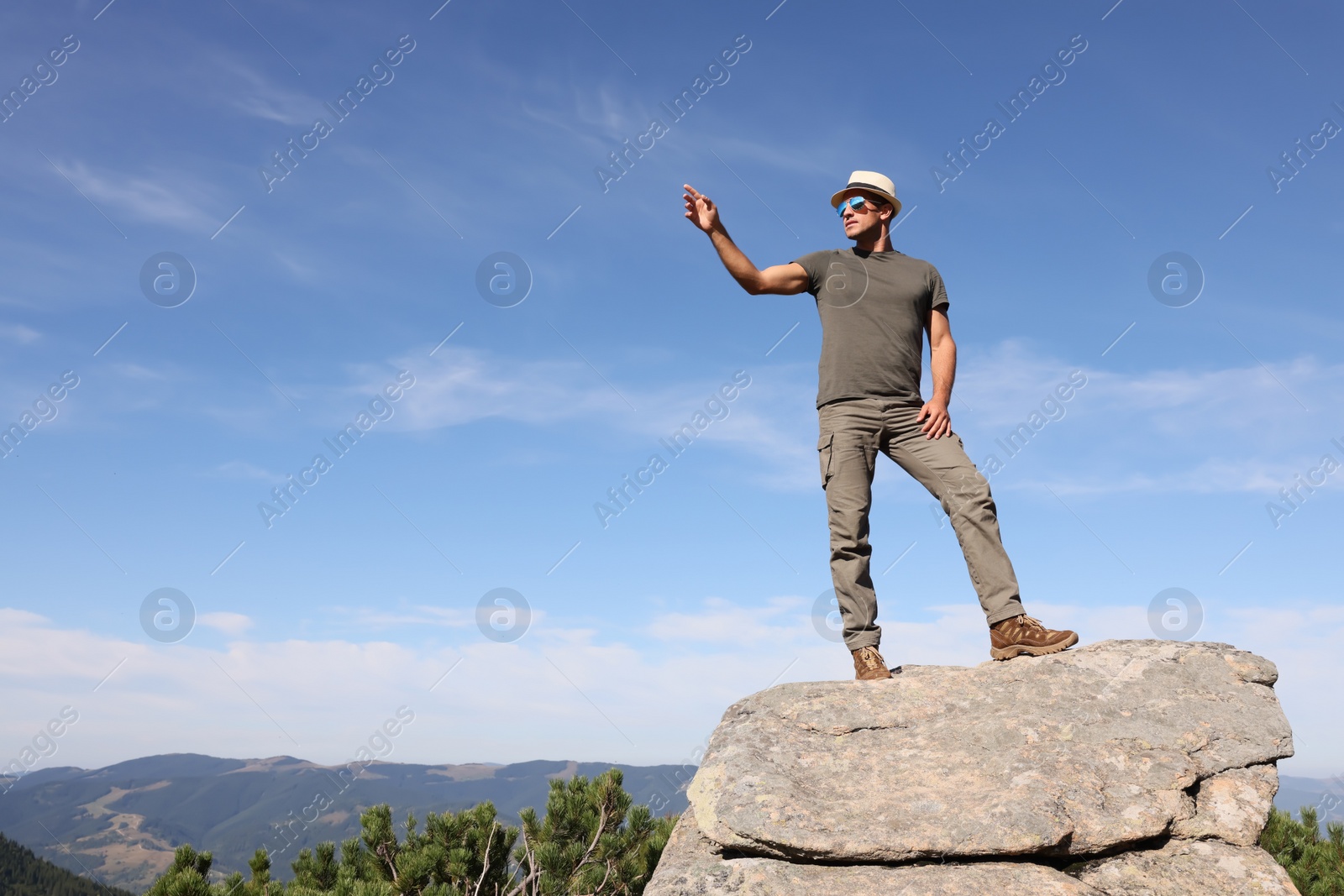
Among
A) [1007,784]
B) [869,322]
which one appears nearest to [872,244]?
[869,322]

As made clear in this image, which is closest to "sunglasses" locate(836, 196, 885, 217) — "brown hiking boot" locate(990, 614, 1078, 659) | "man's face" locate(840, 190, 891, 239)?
"man's face" locate(840, 190, 891, 239)

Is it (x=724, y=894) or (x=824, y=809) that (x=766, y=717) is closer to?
(x=824, y=809)

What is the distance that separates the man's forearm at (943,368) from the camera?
590cm

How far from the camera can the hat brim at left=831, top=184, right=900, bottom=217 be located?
602 cm

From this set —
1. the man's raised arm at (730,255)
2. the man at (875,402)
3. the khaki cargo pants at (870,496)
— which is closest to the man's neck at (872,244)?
the man at (875,402)

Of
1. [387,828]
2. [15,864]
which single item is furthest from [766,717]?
[15,864]

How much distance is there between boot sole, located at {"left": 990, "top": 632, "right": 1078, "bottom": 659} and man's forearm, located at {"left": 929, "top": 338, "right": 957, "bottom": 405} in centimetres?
171

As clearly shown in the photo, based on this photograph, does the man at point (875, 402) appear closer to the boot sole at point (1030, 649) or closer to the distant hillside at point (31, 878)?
the boot sole at point (1030, 649)

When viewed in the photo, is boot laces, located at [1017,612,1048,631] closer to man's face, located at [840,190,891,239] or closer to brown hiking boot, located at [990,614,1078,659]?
brown hiking boot, located at [990,614,1078,659]

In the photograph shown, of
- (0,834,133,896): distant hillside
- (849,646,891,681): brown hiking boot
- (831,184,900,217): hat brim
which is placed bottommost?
(0,834,133,896): distant hillside

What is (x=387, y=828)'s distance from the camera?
7.38 metres

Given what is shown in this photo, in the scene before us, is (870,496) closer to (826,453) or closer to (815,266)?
(826,453)

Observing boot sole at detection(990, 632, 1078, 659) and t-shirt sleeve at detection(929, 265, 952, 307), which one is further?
t-shirt sleeve at detection(929, 265, 952, 307)

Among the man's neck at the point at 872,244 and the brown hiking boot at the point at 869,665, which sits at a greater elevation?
the man's neck at the point at 872,244
